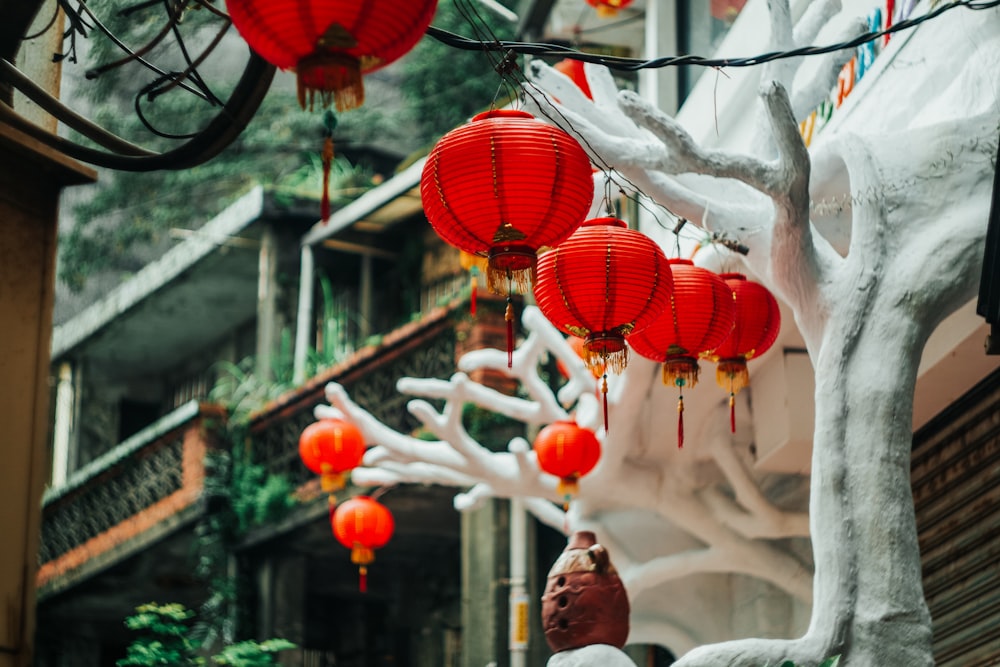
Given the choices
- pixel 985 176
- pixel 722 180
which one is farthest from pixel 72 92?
pixel 985 176

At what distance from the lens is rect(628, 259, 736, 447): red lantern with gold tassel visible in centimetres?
791

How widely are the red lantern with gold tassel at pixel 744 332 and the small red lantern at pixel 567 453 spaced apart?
2.12 m

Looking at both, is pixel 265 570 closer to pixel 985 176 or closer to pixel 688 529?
pixel 688 529

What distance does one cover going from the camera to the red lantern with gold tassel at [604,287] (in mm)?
7102

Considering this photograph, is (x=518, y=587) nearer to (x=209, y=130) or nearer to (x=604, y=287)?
(x=604, y=287)

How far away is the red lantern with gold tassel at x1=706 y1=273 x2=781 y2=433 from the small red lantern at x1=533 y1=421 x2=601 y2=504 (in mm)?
2121

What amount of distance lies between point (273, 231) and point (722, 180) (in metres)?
11.7

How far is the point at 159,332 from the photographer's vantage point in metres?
22.5

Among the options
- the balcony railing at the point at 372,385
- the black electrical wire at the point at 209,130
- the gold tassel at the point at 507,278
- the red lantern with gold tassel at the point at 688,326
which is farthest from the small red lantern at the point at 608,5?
the black electrical wire at the point at 209,130

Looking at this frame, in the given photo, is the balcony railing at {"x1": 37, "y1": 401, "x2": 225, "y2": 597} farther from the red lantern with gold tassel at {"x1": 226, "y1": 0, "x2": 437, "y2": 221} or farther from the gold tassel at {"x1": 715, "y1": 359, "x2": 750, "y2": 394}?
the red lantern with gold tassel at {"x1": 226, "y1": 0, "x2": 437, "y2": 221}

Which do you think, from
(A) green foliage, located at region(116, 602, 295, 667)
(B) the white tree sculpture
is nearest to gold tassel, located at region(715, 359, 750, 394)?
(B) the white tree sculpture

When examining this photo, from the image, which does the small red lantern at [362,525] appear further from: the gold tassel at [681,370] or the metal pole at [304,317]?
the gold tassel at [681,370]

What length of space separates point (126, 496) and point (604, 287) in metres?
13.2

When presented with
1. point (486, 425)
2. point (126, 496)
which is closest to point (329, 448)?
point (486, 425)
